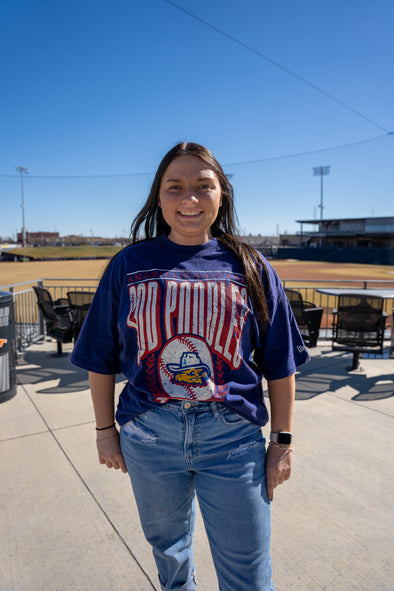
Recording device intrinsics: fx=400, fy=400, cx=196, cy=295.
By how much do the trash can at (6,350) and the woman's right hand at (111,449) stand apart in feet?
10.6

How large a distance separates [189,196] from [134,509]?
2098 millimetres

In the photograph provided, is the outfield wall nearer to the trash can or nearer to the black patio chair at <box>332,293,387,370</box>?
the black patio chair at <box>332,293,387,370</box>

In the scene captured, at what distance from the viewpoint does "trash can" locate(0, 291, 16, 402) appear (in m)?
4.30

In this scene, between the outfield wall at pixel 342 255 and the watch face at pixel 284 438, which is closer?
the watch face at pixel 284 438

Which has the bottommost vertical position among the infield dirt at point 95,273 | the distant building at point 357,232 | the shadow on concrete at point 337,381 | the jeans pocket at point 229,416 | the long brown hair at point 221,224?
the infield dirt at point 95,273

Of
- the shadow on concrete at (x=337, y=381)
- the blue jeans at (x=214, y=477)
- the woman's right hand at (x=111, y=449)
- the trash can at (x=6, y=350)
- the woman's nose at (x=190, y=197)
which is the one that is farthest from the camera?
the shadow on concrete at (x=337, y=381)

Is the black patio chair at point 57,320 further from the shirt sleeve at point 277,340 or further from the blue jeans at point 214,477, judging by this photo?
the shirt sleeve at point 277,340

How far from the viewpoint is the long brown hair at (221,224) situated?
1.43m

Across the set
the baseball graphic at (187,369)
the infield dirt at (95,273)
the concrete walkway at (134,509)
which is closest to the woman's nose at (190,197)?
the baseball graphic at (187,369)

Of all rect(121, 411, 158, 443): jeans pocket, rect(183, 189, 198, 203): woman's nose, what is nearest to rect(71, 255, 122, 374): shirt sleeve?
rect(121, 411, 158, 443): jeans pocket

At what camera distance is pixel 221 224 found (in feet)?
5.67

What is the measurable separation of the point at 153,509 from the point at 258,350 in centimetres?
67

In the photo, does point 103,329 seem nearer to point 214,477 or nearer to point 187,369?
point 187,369

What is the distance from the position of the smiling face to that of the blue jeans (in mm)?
624
